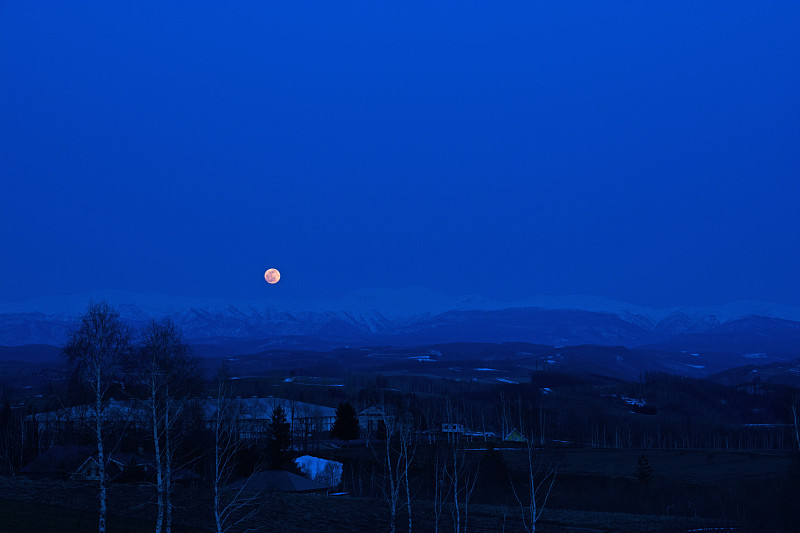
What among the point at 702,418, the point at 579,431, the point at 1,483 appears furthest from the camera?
the point at 702,418

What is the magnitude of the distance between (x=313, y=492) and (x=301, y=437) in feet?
139

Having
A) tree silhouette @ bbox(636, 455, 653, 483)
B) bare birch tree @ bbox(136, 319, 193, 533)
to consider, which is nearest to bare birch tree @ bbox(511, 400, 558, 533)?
tree silhouette @ bbox(636, 455, 653, 483)

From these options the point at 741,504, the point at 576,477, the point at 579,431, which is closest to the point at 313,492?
the point at 576,477

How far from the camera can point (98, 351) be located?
30469mm

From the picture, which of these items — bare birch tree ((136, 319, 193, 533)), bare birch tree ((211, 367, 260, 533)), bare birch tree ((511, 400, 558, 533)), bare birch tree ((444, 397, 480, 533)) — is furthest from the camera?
bare birch tree ((444, 397, 480, 533))

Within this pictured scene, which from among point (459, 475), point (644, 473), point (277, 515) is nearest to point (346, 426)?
point (459, 475)

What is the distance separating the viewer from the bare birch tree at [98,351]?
30.0 metres

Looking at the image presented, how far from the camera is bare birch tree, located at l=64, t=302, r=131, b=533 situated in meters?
30.0

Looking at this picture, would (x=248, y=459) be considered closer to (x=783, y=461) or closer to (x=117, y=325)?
(x=117, y=325)

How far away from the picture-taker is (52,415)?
8688 centimetres

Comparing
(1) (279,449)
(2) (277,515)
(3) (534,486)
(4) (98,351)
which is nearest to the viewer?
(4) (98,351)

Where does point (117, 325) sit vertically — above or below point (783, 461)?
above

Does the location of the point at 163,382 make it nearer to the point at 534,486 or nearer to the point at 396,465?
the point at 396,465

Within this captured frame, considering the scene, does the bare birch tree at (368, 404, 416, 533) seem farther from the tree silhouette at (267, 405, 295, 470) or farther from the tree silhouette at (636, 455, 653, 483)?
the tree silhouette at (636, 455, 653, 483)
